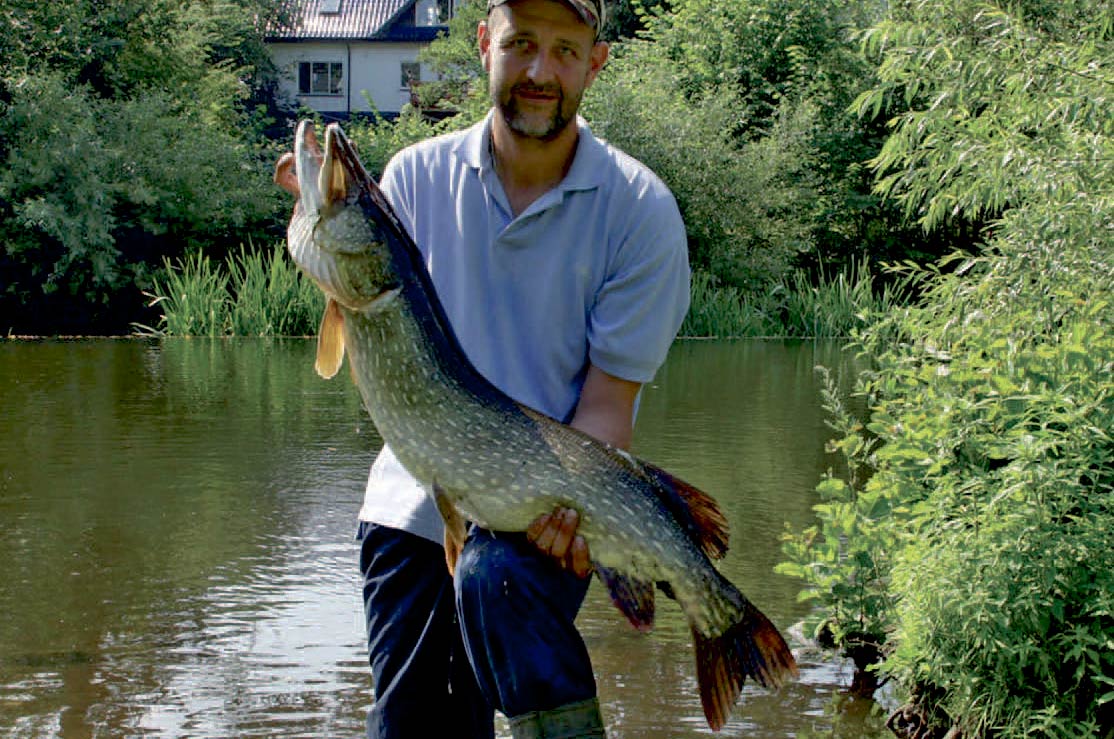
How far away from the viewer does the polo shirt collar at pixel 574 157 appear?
3246 millimetres

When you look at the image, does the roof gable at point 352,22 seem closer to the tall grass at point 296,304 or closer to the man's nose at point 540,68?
the tall grass at point 296,304

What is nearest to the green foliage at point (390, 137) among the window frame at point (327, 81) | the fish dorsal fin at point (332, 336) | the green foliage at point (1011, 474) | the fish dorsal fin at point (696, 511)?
the window frame at point (327, 81)

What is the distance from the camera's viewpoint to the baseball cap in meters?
3.14

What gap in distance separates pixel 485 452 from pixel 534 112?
0.86 metres

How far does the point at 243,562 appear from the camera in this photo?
6.95 meters

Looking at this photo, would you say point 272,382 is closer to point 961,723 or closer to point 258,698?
point 258,698

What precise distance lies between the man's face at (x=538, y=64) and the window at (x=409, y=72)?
47.4m

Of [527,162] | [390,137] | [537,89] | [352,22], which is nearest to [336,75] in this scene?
[352,22]

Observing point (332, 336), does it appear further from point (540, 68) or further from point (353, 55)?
point (353, 55)

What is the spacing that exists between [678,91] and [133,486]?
74.2 ft

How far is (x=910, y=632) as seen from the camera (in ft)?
13.5

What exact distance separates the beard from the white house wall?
47.7 meters

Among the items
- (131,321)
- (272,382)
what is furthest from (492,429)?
(131,321)

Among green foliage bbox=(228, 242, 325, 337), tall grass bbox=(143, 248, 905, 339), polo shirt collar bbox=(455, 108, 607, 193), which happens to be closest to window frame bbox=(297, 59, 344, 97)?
tall grass bbox=(143, 248, 905, 339)
